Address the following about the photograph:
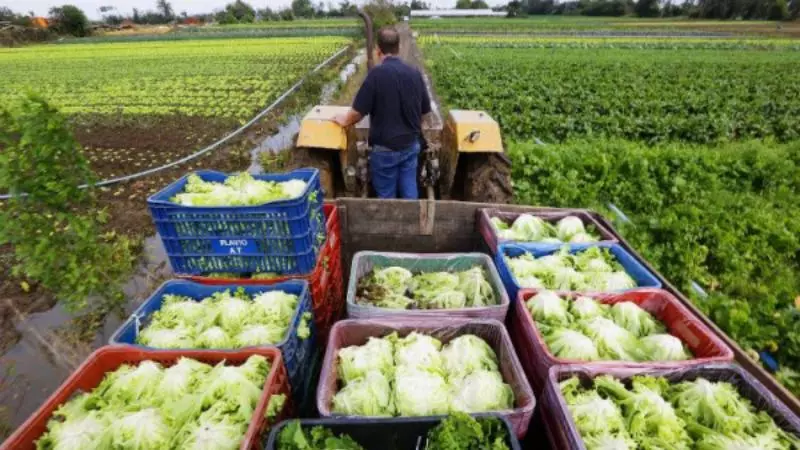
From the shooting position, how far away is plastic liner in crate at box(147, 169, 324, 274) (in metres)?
2.66

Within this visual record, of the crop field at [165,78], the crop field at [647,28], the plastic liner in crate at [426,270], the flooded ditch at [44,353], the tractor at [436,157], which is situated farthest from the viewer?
the crop field at [647,28]

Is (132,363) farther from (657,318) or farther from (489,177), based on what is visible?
(489,177)

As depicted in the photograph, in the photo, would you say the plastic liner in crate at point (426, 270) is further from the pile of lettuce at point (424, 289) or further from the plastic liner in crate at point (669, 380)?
the plastic liner in crate at point (669, 380)

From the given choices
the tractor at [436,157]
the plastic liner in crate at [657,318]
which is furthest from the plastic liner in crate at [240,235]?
the tractor at [436,157]

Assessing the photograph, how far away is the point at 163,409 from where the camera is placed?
1911mm

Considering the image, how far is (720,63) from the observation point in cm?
2278

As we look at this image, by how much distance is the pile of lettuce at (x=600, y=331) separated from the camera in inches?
92.4

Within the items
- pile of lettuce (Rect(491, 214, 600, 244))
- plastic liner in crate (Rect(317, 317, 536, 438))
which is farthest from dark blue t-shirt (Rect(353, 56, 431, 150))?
plastic liner in crate (Rect(317, 317, 536, 438))

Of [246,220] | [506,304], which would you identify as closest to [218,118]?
[246,220]

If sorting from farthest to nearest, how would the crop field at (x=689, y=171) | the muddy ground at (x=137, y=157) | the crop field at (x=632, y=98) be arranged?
the crop field at (x=632, y=98) → the muddy ground at (x=137, y=157) → the crop field at (x=689, y=171)

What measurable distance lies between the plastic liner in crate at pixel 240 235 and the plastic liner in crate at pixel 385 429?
1.27 metres

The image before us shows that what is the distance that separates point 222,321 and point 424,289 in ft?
4.56

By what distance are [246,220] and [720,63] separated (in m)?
29.5

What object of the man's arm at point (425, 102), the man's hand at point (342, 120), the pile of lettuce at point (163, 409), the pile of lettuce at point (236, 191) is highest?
the man's arm at point (425, 102)
